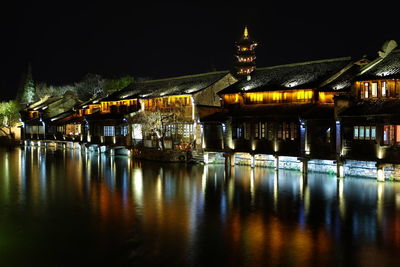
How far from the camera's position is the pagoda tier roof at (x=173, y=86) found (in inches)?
2103

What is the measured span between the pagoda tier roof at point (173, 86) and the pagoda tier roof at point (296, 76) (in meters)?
6.03

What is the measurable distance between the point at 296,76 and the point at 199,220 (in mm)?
24317

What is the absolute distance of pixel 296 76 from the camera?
43250 mm

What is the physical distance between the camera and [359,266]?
16.2 m

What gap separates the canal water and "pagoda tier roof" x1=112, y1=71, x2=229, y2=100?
54.4ft

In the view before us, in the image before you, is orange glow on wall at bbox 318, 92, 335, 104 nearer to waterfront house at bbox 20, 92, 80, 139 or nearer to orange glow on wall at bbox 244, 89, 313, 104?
orange glow on wall at bbox 244, 89, 313, 104

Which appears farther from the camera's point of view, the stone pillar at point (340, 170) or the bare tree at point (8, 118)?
the bare tree at point (8, 118)

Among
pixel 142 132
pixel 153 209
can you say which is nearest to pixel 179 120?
pixel 142 132

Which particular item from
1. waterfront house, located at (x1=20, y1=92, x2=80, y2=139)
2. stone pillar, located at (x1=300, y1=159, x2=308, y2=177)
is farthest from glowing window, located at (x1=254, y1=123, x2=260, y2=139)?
waterfront house, located at (x1=20, y1=92, x2=80, y2=139)

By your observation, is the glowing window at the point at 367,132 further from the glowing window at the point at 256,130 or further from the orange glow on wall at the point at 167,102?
the orange glow on wall at the point at 167,102

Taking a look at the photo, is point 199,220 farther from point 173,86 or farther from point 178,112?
point 173,86

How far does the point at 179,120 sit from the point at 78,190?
69.7ft

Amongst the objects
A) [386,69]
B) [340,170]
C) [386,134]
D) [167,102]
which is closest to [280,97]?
[340,170]

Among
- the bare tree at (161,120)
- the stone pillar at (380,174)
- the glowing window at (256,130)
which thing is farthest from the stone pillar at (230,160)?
the stone pillar at (380,174)
